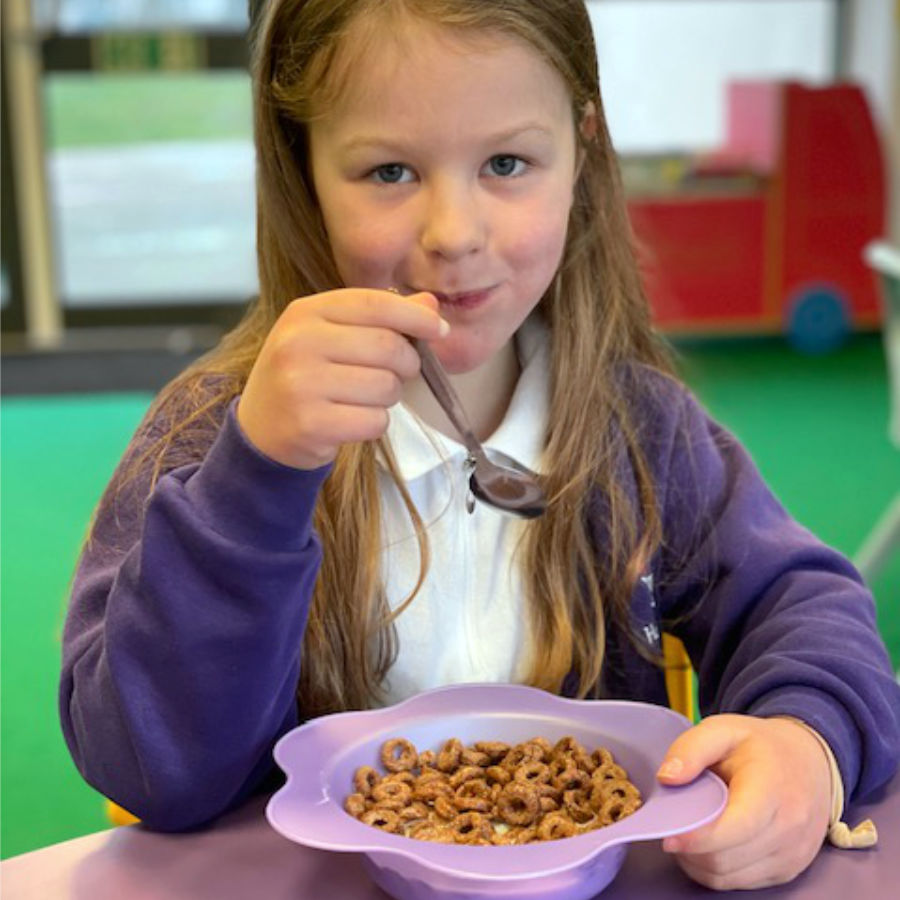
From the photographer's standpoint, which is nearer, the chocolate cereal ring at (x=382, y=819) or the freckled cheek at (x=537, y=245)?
the chocolate cereal ring at (x=382, y=819)

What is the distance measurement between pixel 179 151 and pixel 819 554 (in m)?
3.81

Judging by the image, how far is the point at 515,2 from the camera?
2.90 ft

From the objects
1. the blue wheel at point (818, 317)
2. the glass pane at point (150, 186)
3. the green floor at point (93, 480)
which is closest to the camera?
the green floor at point (93, 480)

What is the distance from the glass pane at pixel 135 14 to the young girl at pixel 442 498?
336 centimetres

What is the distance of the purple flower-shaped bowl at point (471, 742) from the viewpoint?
0.62m

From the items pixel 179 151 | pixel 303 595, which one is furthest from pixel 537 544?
pixel 179 151

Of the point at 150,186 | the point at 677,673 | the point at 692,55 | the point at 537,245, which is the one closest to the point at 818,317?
the point at 692,55

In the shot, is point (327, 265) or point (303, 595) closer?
point (303, 595)

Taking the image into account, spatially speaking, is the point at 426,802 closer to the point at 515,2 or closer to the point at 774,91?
the point at 515,2

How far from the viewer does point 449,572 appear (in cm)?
100

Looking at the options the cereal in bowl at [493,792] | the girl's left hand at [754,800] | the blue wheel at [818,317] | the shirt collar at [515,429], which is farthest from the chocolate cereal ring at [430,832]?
Answer: the blue wheel at [818,317]

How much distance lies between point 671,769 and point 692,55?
4.03 meters

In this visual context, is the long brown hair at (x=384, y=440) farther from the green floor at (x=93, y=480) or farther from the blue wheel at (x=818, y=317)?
the blue wheel at (x=818, y=317)

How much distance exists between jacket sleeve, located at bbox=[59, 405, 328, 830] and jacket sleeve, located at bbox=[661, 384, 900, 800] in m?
0.29
